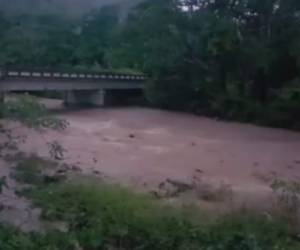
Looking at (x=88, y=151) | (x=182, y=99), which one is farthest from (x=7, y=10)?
(x=182, y=99)

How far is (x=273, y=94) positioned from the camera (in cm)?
3888

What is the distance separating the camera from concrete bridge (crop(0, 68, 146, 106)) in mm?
37094

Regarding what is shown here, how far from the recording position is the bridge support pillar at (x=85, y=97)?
47.8 m

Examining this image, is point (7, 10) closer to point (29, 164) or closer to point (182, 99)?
point (29, 164)

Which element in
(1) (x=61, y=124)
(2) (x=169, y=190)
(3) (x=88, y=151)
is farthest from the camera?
(3) (x=88, y=151)

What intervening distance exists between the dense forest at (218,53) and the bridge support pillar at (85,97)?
3.69 metres

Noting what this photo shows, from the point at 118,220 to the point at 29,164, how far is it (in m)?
7.75

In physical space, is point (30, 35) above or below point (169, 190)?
above

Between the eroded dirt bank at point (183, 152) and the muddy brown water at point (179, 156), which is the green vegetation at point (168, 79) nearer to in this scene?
the muddy brown water at point (179, 156)

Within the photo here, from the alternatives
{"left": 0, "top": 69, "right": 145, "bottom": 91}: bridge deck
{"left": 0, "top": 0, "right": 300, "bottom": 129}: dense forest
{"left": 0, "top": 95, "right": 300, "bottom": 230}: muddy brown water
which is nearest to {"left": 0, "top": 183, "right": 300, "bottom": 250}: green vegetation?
{"left": 0, "top": 95, "right": 300, "bottom": 230}: muddy brown water

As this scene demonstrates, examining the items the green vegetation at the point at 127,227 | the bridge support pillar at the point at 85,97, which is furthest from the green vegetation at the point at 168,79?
the bridge support pillar at the point at 85,97

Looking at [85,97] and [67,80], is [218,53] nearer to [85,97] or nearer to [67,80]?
[67,80]

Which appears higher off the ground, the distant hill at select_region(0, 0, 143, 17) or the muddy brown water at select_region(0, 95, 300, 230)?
the distant hill at select_region(0, 0, 143, 17)

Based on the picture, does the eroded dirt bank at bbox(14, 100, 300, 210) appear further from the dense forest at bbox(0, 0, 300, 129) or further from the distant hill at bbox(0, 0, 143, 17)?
the distant hill at bbox(0, 0, 143, 17)
